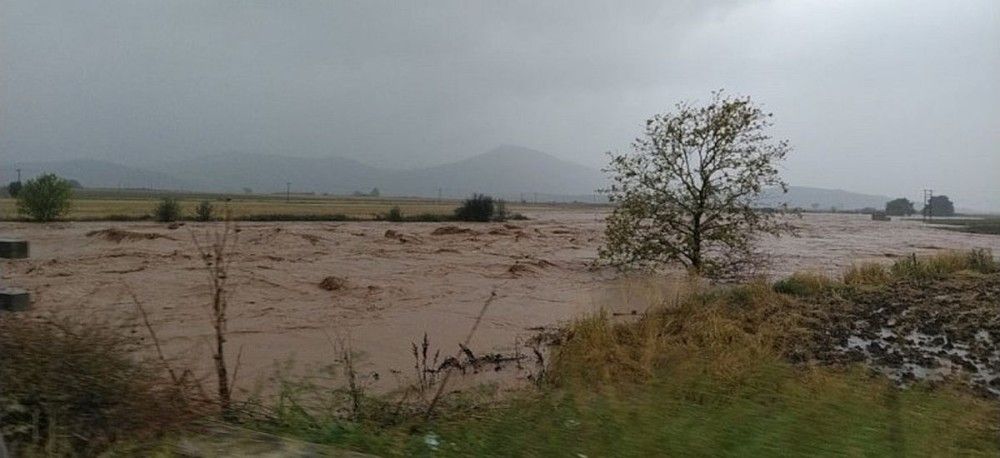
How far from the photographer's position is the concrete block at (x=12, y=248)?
6316mm

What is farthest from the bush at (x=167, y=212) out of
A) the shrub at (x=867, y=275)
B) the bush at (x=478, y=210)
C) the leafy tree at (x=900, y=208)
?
the leafy tree at (x=900, y=208)

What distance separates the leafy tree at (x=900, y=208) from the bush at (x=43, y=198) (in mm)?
103569

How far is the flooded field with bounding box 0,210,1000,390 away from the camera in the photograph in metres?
12.8

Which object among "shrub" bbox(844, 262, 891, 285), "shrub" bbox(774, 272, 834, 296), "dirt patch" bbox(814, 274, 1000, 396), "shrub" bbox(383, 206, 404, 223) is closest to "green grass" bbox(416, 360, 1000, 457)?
"dirt patch" bbox(814, 274, 1000, 396)

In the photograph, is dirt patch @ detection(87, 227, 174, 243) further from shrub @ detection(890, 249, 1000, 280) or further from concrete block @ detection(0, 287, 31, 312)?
shrub @ detection(890, 249, 1000, 280)

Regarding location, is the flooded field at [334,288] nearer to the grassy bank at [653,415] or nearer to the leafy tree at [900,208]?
the grassy bank at [653,415]

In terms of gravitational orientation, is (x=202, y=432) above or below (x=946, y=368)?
above

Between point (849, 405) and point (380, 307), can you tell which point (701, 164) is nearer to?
point (380, 307)

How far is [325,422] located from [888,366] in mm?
8853

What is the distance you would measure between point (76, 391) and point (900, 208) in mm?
115398

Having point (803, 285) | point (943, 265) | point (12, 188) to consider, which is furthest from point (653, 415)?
point (12, 188)

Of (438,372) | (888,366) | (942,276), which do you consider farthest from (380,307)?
(942,276)

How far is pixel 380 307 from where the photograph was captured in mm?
18641

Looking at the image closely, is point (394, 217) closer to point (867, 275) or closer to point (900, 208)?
point (867, 275)
